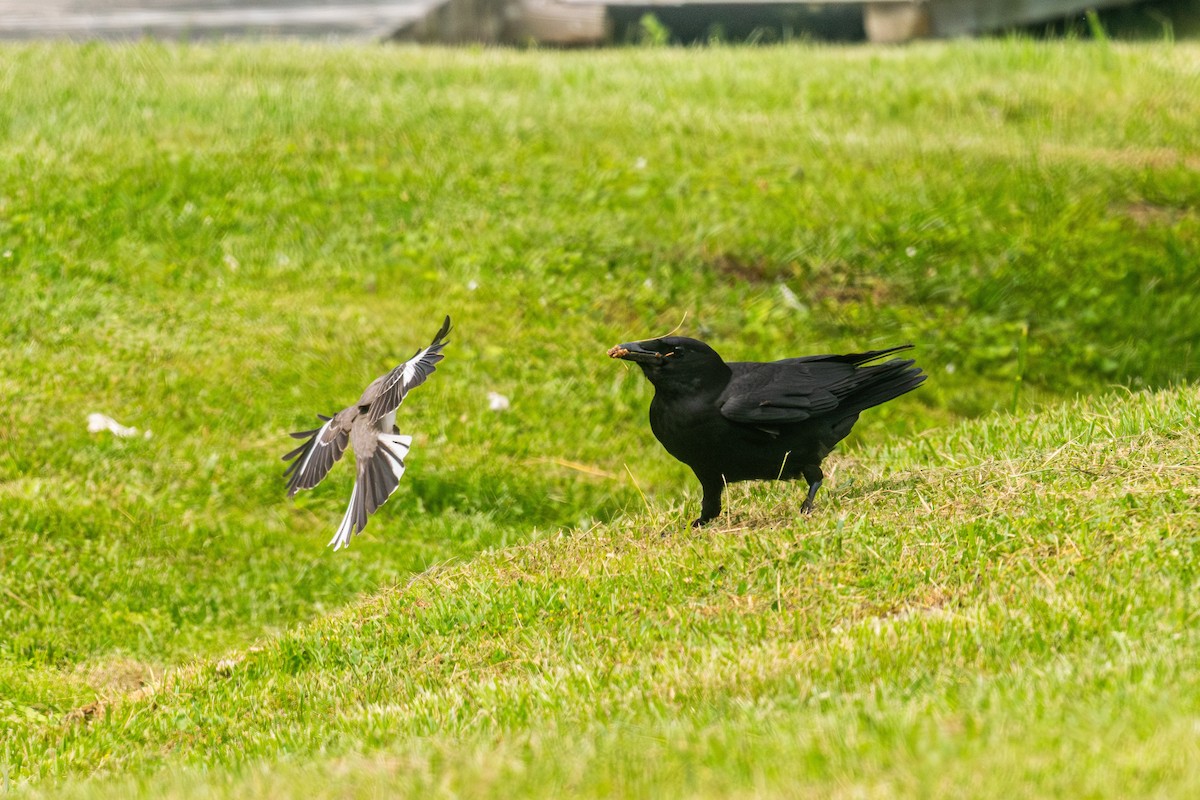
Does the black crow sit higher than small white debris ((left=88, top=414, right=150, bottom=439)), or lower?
higher

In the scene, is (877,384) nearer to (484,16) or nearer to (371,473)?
(371,473)

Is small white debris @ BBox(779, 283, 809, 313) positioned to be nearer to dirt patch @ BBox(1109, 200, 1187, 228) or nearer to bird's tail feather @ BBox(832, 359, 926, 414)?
dirt patch @ BBox(1109, 200, 1187, 228)

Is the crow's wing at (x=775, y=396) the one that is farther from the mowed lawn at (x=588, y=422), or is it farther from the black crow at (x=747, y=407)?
the mowed lawn at (x=588, y=422)

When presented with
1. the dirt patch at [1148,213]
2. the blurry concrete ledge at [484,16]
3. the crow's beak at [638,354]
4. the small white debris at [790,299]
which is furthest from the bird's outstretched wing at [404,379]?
the blurry concrete ledge at [484,16]

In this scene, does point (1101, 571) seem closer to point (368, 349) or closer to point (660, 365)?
point (660, 365)

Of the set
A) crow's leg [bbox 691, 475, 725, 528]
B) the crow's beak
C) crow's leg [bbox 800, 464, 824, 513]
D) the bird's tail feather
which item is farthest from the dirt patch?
the crow's beak

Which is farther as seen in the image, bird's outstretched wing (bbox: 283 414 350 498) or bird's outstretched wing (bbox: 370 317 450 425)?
bird's outstretched wing (bbox: 283 414 350 498)

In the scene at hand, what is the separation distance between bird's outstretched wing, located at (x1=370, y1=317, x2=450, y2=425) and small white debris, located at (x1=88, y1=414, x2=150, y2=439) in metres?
2.59

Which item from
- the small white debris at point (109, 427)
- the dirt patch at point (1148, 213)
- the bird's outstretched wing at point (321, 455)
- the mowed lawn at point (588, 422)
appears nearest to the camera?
the mowed lawn at point (588, 422)

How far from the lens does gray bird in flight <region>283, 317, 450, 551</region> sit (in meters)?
5.47

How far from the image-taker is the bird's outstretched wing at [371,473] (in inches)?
214

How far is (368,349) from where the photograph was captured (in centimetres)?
842

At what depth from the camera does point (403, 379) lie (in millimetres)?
5551

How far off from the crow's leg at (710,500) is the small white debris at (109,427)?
3.60 meters
